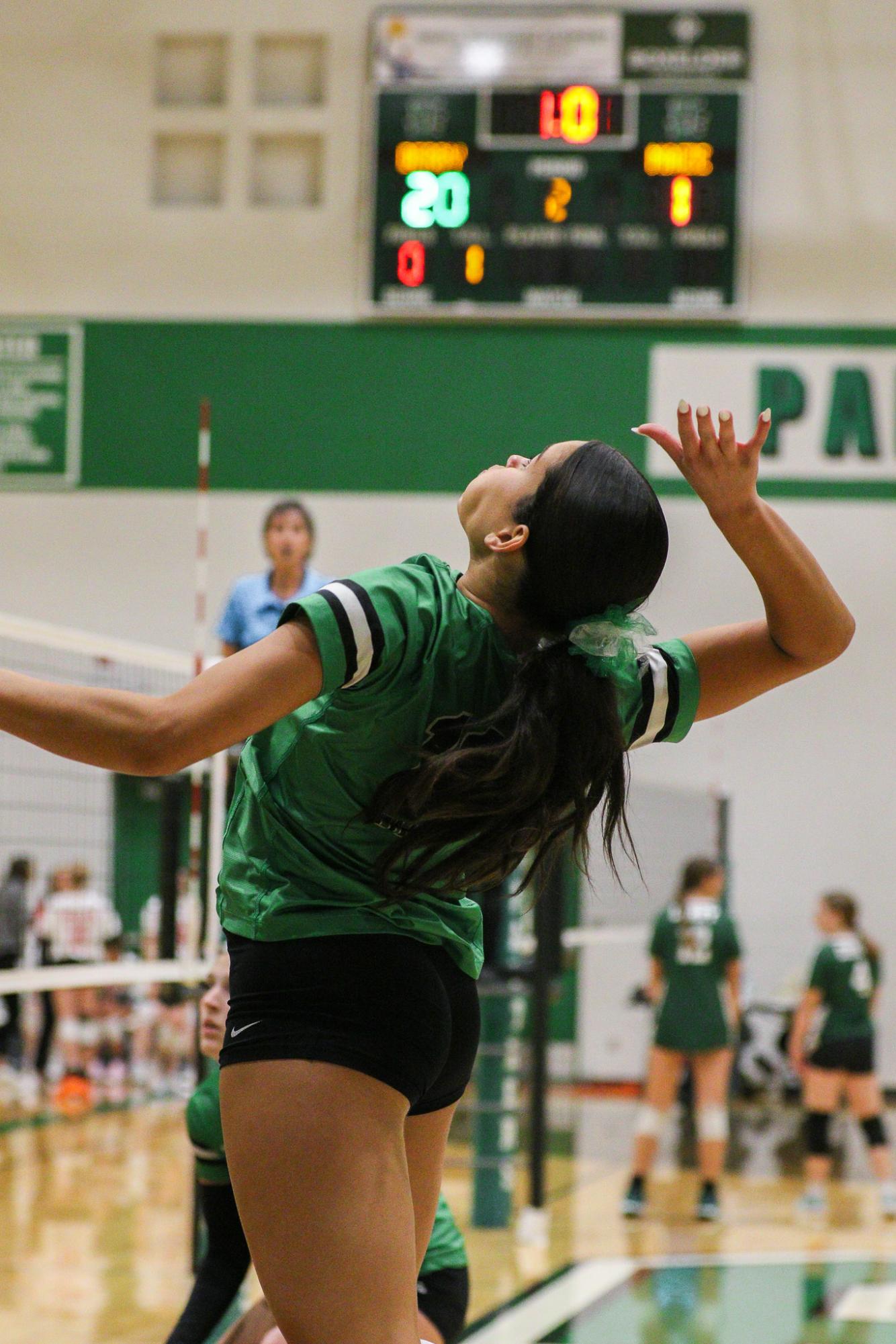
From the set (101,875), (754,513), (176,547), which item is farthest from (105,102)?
(754,513)

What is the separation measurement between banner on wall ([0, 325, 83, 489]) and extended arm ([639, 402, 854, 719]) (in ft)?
33.7

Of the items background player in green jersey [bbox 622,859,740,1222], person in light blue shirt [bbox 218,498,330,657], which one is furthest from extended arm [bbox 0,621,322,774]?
background player in green jersey [bbox 622,859,740,1222]

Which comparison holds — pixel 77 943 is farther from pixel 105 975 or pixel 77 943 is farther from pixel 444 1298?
pixel 444 1298

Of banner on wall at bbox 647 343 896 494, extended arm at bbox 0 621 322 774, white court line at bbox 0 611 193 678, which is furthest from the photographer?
banner on wall at bbox 647 343 896 494

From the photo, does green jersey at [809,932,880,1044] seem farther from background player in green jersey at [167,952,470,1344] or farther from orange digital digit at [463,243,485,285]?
orange digital digit at [463,243,485,285]

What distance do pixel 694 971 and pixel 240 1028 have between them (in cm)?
538

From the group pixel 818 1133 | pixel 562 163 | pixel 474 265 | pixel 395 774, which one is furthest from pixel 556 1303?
pixel 562 163

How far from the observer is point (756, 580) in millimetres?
1793

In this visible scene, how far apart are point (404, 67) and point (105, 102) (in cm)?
239

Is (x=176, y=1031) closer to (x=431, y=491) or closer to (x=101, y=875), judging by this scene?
(x=101, y=875)

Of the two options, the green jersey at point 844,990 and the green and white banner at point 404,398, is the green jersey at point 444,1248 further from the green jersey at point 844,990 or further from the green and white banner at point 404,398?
the green and white banner at point 404,398

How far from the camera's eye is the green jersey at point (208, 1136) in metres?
2.77

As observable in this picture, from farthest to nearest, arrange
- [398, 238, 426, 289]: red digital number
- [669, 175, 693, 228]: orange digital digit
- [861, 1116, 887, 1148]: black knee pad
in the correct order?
[398, 238, 426, 289]: red digital number, [669, 175, 693, 228]: orange digital digit, [861, 1116, 887, 1148]: black knee pad

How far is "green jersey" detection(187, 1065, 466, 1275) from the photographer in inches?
102
